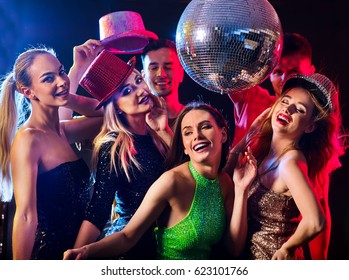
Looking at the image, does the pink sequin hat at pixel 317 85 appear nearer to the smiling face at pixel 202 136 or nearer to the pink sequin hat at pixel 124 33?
the smiling face at pixel 202 136

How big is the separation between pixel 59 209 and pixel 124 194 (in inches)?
13.6

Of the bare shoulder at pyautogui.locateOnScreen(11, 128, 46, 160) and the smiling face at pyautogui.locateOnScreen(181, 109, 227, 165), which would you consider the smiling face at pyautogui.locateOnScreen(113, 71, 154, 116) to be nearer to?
the smiling face at pyautogui.locateOnScreen(181, 109, 227, 165)

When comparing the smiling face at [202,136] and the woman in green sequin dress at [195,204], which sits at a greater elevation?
the smiling face at [202,136]

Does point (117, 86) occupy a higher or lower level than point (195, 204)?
higher

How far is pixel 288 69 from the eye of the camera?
2900mm

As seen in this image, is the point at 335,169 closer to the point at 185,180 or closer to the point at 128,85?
the point at 185,180

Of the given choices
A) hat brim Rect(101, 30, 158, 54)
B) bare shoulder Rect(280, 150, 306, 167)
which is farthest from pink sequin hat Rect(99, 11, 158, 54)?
bare shoulder Rect(280, 150, 306, 167)

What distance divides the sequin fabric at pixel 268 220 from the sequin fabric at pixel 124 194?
0.50 metres

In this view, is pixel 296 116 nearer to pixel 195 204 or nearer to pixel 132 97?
pixel 195 204

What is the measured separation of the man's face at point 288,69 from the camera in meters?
2.90

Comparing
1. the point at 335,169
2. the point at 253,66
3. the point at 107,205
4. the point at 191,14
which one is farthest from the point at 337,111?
the point at 107,205

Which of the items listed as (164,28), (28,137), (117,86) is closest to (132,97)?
(117,86)

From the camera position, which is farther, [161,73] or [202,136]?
[161,73]

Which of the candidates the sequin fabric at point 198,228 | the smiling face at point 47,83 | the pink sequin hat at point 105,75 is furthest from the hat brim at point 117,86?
the sequin fabric at point 198,228
